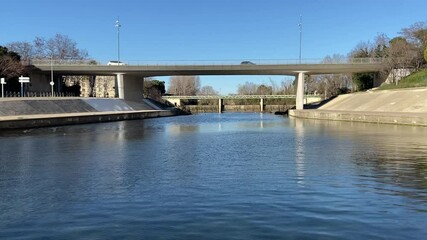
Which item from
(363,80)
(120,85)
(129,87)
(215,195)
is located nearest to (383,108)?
(363,80)

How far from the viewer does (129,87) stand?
317ft

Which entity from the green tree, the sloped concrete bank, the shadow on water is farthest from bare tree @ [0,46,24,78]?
the green tree

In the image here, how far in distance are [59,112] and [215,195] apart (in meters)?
57.0

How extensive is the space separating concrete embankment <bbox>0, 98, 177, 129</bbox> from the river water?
84.9 feet

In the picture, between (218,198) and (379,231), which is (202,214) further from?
(379,231)

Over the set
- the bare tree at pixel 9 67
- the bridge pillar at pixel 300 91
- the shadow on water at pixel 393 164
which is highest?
the bare tree at pixel 9 67

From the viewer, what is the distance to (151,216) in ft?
34.6

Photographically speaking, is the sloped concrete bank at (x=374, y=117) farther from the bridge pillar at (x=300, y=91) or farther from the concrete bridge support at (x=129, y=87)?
the concrete bridge support at (x=129, y=87)

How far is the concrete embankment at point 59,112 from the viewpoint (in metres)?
47.0

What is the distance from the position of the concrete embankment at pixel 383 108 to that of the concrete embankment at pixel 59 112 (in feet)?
108

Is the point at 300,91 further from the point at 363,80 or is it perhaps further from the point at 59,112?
the point at 59,112

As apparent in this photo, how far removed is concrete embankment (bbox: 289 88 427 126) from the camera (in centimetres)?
4866

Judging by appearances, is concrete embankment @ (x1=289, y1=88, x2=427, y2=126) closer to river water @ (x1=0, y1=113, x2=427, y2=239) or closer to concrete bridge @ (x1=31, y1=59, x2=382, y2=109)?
concrete bridge @ (x1=31, y1=59, x2=382, y2=109)

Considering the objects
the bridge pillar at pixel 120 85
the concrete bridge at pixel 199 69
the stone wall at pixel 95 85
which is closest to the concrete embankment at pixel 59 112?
the bridge pillar at pixel 120 85
